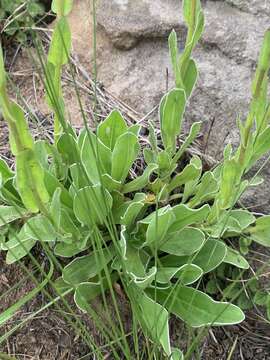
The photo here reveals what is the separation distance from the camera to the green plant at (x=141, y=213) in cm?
125

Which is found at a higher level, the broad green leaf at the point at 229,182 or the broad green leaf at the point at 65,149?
the broad green leaf at the point at 65,149

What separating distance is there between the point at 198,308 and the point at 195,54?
0.77 meters

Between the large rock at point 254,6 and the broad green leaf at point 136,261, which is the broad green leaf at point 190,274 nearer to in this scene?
the broad green leaf at point 136,261

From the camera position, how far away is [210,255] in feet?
4.58

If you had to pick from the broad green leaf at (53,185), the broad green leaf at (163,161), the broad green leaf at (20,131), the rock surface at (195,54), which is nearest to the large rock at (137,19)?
the rock surface at (195,54)

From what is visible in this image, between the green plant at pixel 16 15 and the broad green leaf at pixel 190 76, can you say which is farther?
the green plant at pixel 16 15

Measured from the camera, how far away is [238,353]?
1.50m

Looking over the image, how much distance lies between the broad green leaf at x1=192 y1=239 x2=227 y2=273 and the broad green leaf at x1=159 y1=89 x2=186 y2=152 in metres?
0.25

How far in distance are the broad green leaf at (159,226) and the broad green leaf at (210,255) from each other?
129 mm

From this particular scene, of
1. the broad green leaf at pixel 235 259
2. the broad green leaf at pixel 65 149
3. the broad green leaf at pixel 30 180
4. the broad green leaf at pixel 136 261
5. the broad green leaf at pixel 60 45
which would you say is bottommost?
the broad green leaf at pixel 235 259

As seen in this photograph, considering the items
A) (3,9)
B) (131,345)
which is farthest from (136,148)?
(3,9)

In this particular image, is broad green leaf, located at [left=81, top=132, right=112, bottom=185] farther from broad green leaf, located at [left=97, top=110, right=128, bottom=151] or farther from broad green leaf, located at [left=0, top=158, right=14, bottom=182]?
broad green leaf, located at [left=0, top=158, right=14, bottom=182]

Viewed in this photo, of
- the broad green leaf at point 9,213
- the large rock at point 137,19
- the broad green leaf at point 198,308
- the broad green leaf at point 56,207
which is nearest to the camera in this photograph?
the broad green leaf at point 56,207

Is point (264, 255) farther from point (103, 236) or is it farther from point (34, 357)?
point (34, 357)
